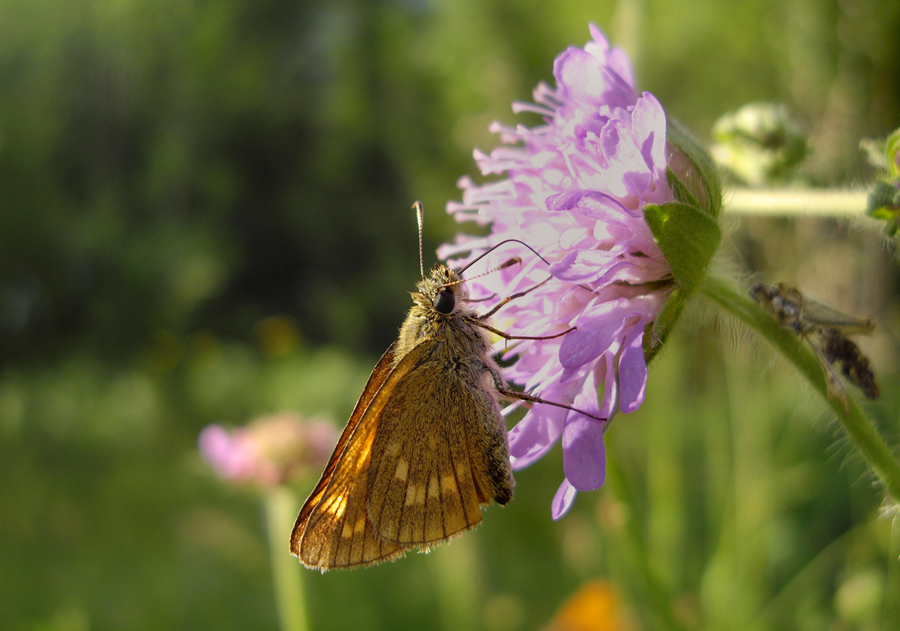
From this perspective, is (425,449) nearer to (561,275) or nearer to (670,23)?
(561,275)

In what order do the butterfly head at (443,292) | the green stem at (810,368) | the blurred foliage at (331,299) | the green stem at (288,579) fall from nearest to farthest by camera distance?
the green stem at (810,368) < the butterfly head at (443,292) < the green stem at (288,579) < the blurred foliage at (331,299)

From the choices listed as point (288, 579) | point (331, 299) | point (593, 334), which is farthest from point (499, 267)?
point (331, 299)

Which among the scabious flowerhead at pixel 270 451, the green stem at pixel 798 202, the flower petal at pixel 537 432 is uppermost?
the scabious flowerhead at pixel 270 451

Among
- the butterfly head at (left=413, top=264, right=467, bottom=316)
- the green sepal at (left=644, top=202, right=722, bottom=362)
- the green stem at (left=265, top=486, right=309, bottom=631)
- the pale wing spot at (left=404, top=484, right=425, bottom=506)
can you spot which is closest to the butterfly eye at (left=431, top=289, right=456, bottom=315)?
the butterfly head at (left=413, top=264, right=467, bottom=316)

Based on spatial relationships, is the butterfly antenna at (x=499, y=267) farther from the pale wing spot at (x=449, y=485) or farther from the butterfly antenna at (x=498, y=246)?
the pale wing spot at (x=449, y=485)

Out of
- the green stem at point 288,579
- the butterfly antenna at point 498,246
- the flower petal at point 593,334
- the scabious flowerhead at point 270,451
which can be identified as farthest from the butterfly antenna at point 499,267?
the scabious flowerhead at point 270,451

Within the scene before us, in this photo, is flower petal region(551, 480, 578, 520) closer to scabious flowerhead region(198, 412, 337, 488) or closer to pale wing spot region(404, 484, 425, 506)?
pale wing spot region(404, 484, 425, 506)

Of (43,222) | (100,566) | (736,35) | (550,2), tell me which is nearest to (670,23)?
(736,35)
